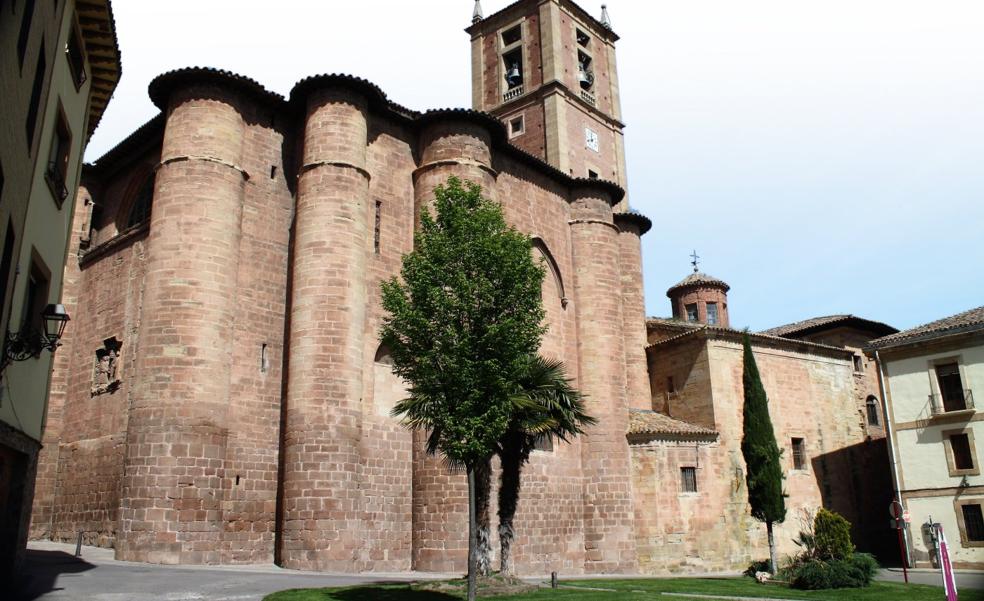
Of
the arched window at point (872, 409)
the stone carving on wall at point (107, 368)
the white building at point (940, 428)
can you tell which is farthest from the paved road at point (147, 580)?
the arched window at point (872, 409)

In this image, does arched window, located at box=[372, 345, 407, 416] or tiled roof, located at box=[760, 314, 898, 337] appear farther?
tiled roof, located at box=[760, 314, 898, 337]

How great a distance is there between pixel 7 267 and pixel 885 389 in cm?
2771

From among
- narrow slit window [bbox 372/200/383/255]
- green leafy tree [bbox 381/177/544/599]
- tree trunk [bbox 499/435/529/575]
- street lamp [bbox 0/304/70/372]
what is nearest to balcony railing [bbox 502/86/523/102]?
narrow slit window [bbox 372/200/383/255]

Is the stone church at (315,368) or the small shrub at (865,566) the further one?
the small shrub at (865,566)

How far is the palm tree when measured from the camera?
49.2ft

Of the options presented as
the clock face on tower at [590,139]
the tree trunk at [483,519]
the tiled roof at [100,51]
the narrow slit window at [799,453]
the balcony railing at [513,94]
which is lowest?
the tree trunk at [483,519]

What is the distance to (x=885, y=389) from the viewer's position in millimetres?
28078

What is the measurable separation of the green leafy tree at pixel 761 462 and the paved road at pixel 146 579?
978cm

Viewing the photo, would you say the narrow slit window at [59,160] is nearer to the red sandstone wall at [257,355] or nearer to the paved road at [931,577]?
the red sandstone wall at [257,355]

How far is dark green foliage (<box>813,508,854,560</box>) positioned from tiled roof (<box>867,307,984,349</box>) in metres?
10.0

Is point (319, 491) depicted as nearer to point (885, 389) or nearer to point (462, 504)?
point (462, 504)

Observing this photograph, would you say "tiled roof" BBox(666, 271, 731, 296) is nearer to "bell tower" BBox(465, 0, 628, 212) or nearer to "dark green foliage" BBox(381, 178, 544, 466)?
"bell tower" BBox(465, 0, 628, 212)

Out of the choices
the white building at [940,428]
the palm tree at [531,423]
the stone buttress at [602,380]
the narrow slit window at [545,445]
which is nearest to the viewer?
the palm tree at [531,423]

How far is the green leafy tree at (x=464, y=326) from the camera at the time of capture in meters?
12.0
